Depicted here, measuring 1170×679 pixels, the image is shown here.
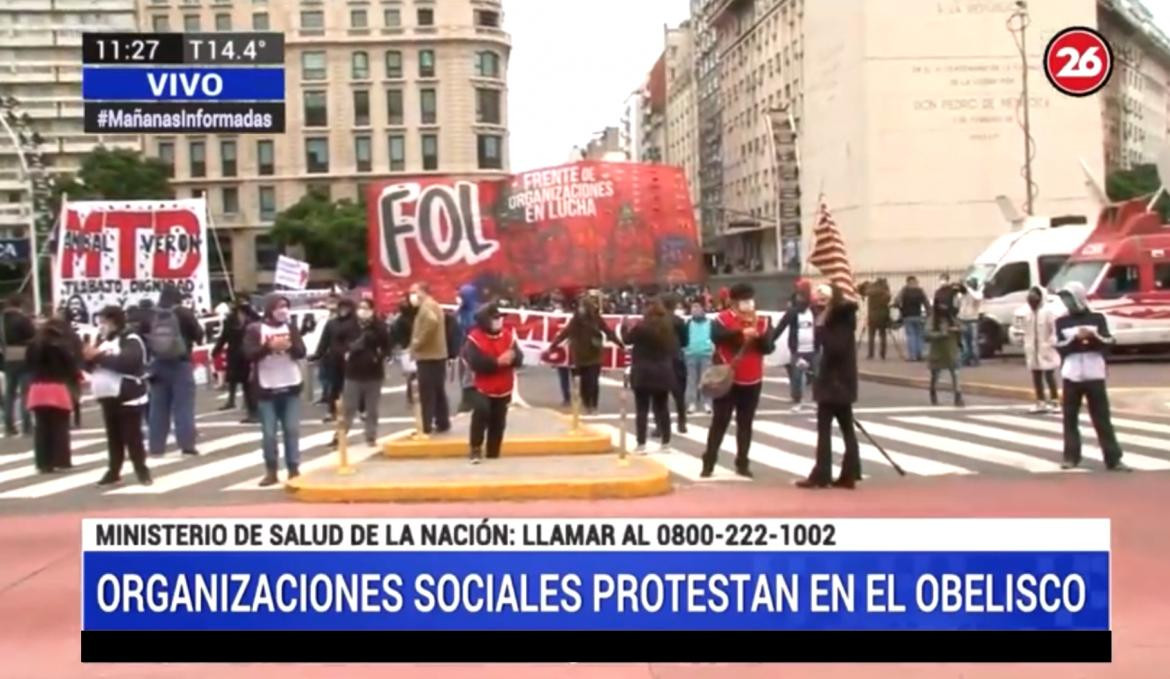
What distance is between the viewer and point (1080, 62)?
58.5ft

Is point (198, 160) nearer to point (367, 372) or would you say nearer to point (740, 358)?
point (367, 372)

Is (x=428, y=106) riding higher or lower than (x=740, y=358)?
higher

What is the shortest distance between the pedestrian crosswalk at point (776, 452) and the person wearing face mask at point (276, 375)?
465 mm

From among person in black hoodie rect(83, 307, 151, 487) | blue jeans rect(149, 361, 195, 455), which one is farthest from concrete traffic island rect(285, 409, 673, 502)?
blue jeans rect(149, 361, 195, 455)

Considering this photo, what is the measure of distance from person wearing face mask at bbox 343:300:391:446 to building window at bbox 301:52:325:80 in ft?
9.50

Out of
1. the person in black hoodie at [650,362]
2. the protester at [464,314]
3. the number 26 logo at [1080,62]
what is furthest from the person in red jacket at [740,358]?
the protester at [464,314]

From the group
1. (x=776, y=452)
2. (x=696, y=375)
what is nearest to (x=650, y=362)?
(x=776, y=452)

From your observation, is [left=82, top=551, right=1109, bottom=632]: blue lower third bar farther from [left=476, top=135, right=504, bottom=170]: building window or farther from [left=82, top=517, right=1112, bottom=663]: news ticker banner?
[left=476, top=135, right=504, bottom=170]: building window

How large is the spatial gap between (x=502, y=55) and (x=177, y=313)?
9.74m

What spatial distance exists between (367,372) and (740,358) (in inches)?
205

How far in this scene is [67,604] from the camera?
7695 millimetres

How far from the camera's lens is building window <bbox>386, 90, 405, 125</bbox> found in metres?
22.5

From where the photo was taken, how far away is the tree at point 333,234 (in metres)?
63.7

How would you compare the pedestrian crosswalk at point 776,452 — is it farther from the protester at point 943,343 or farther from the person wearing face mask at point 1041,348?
the protester at point 943,343
